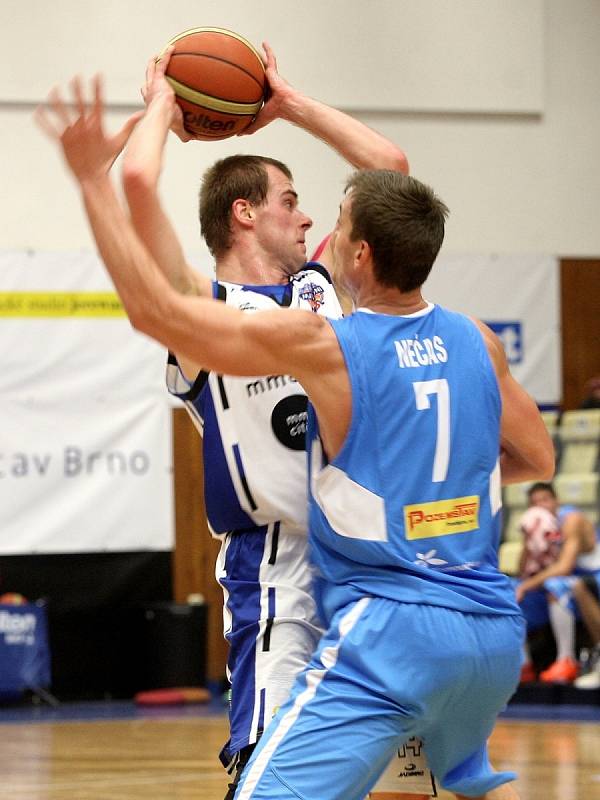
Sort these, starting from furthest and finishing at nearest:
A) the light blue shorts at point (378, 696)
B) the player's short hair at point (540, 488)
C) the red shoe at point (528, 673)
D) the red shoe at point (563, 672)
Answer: the player's short hair at point (540, 488), the red shoe at point (528, 673), the red shoe at point (563, 672), the light blue shorts at point (378, 696)

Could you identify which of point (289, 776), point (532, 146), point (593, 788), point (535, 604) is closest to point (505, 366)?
point (289, 776)

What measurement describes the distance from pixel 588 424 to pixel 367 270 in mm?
8922

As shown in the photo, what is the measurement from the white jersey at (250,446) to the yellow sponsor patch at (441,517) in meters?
0.66

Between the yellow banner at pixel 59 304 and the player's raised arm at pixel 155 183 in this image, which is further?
the yellow banner at pixel 59 304

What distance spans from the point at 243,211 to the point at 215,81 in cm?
39

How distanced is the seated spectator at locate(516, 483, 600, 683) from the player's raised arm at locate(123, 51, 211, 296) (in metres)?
7.34

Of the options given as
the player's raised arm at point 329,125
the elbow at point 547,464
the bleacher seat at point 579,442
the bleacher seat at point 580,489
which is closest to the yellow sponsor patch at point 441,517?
the elbow at point 547,464

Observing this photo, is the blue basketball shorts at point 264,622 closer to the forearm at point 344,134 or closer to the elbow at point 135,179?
→ the elbow at point 135,179

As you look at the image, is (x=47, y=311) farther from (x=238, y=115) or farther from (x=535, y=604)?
(x=238, y=115)

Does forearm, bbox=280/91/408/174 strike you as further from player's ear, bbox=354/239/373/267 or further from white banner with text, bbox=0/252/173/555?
white banner with text, bbox=0/252/173/555

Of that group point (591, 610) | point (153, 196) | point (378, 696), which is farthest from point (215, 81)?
point (591, 610)

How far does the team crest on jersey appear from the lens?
3.88 meters

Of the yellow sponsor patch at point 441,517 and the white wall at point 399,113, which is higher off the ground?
the white wall at point 399,113

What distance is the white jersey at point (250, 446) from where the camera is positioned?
355cm
